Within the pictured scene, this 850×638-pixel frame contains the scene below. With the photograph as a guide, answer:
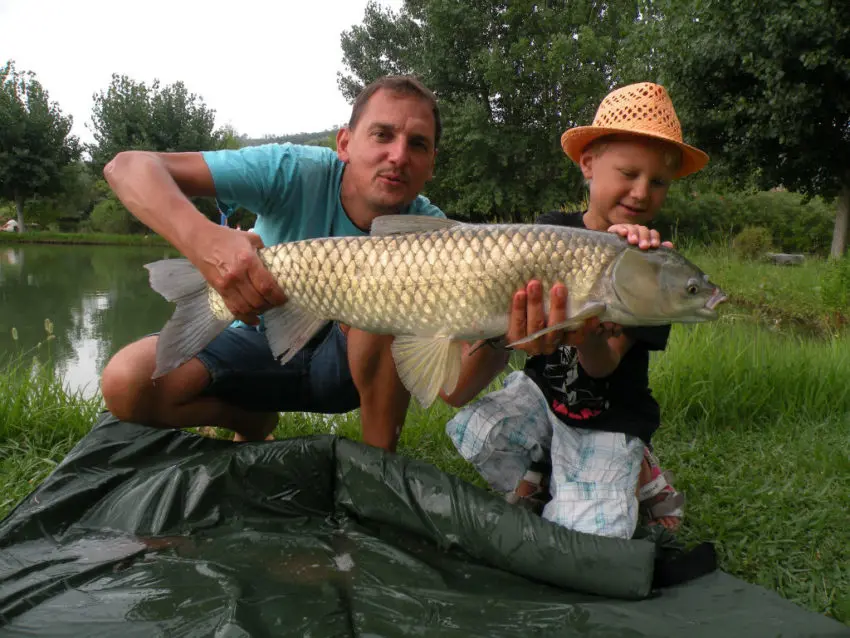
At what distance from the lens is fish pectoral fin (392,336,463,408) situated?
4.35 ft

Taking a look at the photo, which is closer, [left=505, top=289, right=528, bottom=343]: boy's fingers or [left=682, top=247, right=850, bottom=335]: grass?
[left=505, top=289, right=528, bottom=343]: boy's fingers

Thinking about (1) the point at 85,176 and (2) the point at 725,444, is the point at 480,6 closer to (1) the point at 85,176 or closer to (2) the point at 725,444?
(2) the point at 725,444

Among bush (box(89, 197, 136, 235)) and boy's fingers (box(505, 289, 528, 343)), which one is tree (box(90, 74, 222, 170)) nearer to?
bush (box(89, 197, 136, 235))

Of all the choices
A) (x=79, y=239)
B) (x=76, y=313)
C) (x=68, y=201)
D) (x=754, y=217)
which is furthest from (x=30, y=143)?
(x=754, y=217)

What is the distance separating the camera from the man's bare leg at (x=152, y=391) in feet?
5.44

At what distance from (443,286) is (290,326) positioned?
38 centimetres

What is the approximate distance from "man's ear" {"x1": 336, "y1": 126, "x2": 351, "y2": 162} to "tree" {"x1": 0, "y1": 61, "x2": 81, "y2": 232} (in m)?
26.7

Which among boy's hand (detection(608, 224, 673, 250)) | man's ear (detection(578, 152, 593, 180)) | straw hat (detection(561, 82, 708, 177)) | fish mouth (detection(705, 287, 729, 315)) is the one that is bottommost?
fish mouth (detection(705, 287, 729, 315))

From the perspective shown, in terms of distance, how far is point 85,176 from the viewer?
2947 cm

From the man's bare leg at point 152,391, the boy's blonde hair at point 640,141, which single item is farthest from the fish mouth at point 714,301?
the man's bare leg at point 152,391

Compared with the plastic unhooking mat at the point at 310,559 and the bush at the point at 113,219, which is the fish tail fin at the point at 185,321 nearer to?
the plastic unhooking mat at the point at 310,559

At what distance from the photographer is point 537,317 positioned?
125 centimetres

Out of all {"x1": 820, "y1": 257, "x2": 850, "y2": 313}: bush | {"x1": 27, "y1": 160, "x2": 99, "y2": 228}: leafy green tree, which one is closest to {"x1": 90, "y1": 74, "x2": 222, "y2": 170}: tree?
{"x1": 27, "y1": 160, "x2": 99, "y2": 228}: leafy green tree

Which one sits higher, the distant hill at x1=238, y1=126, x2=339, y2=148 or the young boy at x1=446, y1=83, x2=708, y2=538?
the distant hill at x1=238, y1=126, x2=339, y2=148
